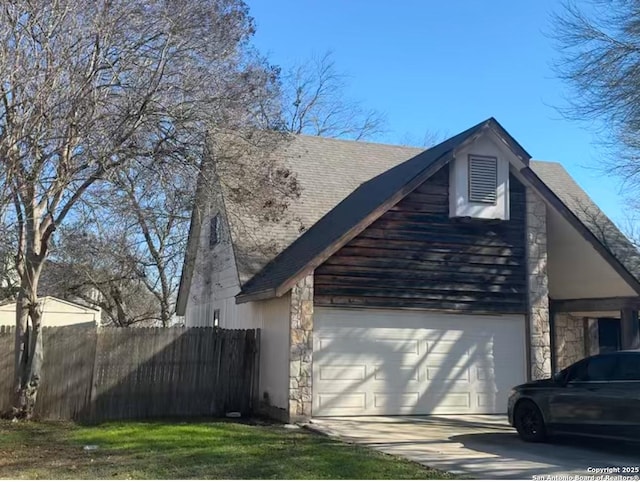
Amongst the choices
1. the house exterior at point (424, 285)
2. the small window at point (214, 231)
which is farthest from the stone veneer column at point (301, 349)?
the small window at point (214, 231)

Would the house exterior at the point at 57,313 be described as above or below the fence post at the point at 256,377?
above

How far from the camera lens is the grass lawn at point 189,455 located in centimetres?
852

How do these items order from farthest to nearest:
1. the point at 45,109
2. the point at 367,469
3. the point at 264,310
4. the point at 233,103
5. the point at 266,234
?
1. the point at 266,234
2. the point at 264,310
3. the point at 233,103
4. the point at 45,109
5. the point at 367,469

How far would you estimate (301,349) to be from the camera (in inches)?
534

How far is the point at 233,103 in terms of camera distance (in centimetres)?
1315

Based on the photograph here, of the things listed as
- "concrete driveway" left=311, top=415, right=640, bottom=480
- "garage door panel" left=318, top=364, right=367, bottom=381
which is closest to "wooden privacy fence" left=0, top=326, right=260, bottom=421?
"garage door panel" left=318, top=364, right=367, bottom=381

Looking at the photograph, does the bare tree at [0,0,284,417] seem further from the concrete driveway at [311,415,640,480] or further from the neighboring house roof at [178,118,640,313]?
the concrete driveway at [311,415,640,480]

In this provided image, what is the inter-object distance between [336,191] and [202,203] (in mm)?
5281

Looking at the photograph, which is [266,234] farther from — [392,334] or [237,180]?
[392,334]

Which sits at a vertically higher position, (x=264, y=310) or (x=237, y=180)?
(x=237, y=180)

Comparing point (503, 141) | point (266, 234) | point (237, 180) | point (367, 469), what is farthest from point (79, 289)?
point (367, 469)

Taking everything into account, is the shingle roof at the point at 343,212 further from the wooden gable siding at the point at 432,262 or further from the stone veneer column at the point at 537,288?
the stone veneer column at the point at 537,288

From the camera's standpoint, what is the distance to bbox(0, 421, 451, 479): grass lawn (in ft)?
28.0

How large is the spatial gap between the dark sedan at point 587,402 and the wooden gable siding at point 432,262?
143 inches
